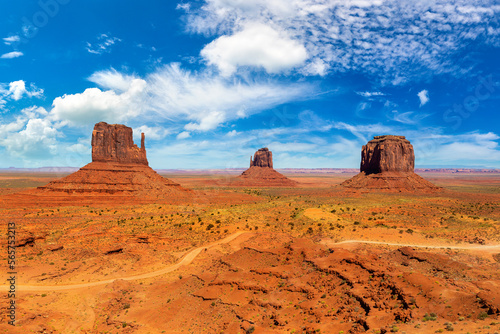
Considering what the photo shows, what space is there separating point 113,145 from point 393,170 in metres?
107

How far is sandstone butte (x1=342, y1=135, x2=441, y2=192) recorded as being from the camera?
92.4 m

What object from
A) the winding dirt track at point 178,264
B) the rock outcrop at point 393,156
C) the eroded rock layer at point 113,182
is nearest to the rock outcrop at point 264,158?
the rock outcrop at point 393,156

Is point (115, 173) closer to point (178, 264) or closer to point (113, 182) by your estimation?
point (113, 182)

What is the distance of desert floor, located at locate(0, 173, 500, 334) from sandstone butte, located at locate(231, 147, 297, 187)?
109836mm

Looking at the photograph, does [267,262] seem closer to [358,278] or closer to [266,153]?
[358,278]

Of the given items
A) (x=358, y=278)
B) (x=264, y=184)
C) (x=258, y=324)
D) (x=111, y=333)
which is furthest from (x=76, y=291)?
(x=264, y=184)

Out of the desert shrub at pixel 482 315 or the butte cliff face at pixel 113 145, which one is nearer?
the desert shrub at pixel 482 315

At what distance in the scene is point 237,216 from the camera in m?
46.9

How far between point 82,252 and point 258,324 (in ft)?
82.0

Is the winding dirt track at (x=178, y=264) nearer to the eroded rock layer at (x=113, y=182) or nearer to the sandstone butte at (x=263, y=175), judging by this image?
the eroded rock layer at (x=113, y=182)

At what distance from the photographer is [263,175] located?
530 feet

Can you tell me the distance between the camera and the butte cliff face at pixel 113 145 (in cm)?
7744

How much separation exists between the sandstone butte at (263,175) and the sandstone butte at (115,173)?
71.9 metres

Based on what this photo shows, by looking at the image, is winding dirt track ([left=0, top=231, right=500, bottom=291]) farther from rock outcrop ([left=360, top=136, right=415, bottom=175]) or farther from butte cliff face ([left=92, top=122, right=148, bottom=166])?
rock outcrop ([left=360, top=136, right=415, bottom=175])
